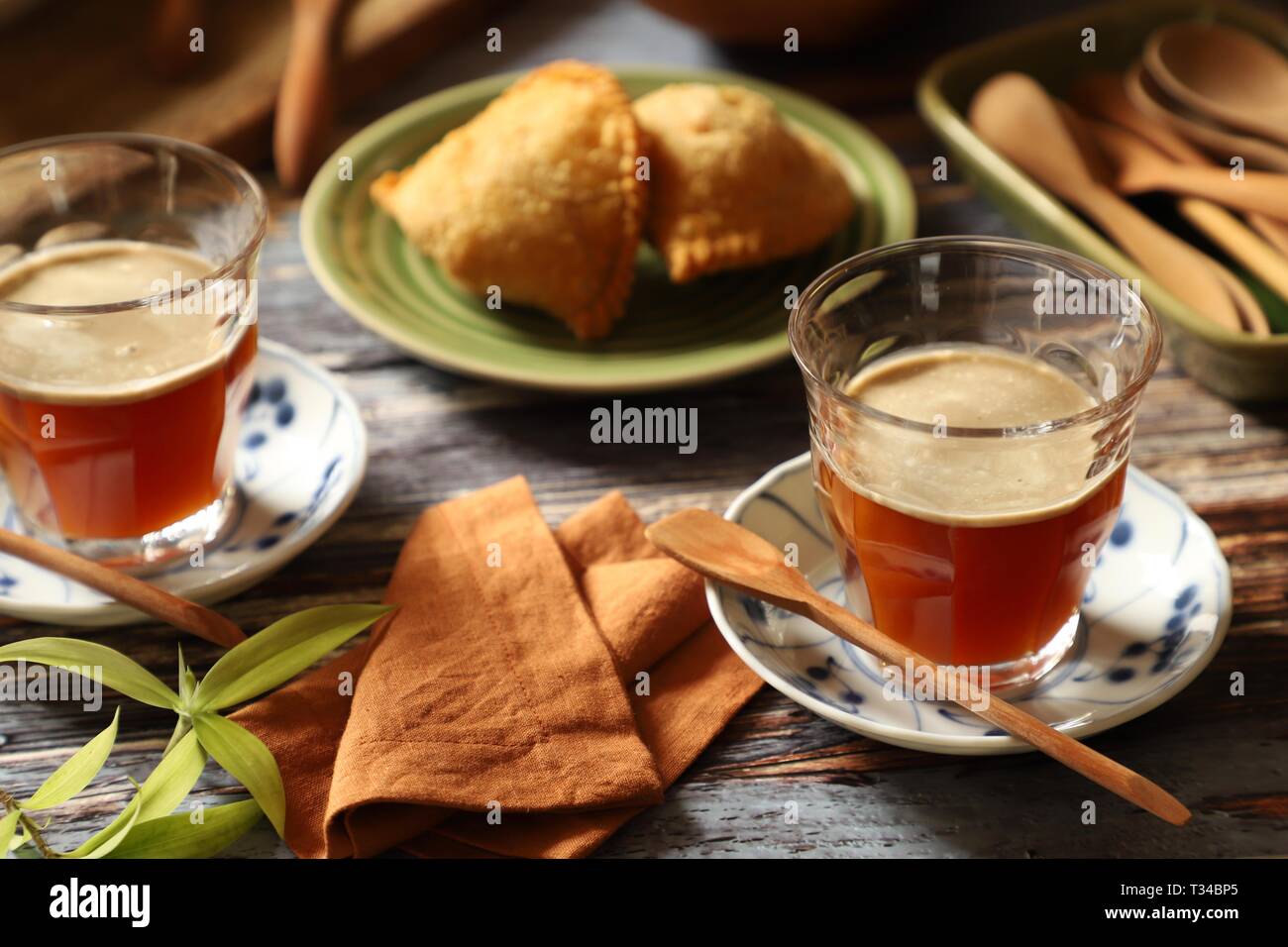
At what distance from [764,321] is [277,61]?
3.32 feet

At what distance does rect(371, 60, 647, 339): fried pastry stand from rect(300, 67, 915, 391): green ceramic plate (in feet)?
0.16

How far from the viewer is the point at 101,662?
3.32 ft

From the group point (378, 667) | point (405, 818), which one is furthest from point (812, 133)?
point (405, 818)

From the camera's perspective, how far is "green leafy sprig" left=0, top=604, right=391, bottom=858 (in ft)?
3.15

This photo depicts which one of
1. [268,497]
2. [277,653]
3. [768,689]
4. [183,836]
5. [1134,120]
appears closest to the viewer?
[183,836]

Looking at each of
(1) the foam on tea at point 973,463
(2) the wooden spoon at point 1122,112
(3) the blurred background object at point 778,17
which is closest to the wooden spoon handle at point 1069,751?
(1) the foam on tea at point 973,463

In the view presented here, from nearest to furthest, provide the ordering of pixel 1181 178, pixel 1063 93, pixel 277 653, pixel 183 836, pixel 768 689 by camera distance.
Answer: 1. pixel 183 836
2. pixel 277 653
3. pixel 768 689
4. pixel 1181 178
5. pixel 1063 93

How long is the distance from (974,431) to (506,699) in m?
0.43

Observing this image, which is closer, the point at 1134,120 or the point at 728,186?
the point at 728,186

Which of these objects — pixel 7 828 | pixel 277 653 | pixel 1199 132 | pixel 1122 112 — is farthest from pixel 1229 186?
pixel 7 828

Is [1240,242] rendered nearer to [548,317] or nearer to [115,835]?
[548,317]

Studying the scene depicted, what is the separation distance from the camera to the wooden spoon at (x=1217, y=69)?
1844mm

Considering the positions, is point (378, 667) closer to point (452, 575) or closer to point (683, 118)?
point (452, 575)

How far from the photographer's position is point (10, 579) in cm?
122
